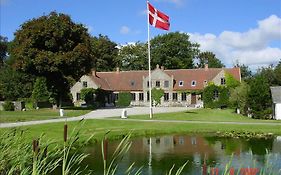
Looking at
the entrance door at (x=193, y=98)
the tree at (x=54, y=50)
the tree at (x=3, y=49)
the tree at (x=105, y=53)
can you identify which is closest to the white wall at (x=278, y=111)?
the tree at (x=54, y=50)

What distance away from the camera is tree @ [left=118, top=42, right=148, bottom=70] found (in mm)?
91794

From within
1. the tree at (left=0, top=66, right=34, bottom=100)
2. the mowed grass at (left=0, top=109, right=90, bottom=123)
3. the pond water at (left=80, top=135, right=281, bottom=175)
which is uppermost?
the tree at (left=0, top=66, right=34, bottom=100)

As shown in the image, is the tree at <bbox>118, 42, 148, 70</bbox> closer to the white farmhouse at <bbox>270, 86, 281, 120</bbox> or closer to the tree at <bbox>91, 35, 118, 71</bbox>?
the tree at <bbox>91, 35, 118, 71</bbox>

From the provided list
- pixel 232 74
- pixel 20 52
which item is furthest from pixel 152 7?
pixel 232 74

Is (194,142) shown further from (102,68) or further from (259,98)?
(102,68)

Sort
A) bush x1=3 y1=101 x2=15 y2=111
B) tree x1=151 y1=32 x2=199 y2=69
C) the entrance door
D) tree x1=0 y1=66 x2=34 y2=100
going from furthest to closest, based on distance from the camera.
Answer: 1. tree x1=151 y1=32 x2=199 y2=69
2. the entrance door
3. tree x1=0 y1=66 x2=34 y2=100
4. bush x1=3 y1=101 x2=15 y2=111

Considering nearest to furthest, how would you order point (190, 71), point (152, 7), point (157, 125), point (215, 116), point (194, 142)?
point (194, 142)
point (157, 125)
point (152, 7)
point (215, 116)
point (190, 71)

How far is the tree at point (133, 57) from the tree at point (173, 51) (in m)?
2.28

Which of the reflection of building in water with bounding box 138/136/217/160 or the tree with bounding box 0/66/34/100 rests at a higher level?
the tree with bounding box 0/66/34/100

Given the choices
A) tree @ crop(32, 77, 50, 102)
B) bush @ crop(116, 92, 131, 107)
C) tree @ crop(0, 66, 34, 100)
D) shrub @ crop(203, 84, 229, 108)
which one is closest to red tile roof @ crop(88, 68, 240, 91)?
bush @ crop(116, 92, 131, 107)

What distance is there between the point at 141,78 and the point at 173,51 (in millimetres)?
19752

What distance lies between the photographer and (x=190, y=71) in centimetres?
7188

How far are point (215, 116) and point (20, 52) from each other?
22471 mm

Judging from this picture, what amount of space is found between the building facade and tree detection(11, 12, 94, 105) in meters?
17.1
